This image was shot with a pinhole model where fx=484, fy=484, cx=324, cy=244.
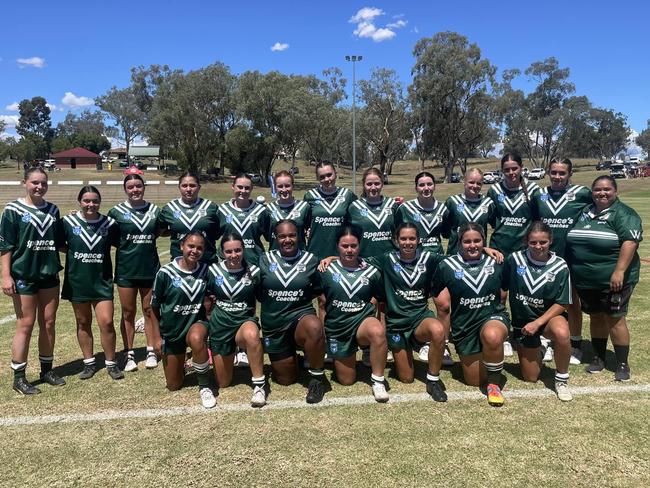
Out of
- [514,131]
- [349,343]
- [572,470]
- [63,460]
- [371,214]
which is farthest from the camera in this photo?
[514,131]

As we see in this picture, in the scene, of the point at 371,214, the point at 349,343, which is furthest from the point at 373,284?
the point at 371,214

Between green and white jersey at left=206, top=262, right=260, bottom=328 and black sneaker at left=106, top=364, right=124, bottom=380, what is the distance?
3.81 feet

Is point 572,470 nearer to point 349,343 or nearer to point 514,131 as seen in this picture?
point 349,343

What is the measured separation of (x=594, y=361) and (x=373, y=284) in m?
2.36

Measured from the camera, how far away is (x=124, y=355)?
5.45 metres

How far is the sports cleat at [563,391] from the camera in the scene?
411 centimetres

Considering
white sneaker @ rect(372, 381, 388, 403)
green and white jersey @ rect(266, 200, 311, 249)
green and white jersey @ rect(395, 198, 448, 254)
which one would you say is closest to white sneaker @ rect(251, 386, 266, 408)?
white sneaker @ rect(372, 381, 388, 403)

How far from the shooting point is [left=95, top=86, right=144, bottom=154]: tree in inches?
3438

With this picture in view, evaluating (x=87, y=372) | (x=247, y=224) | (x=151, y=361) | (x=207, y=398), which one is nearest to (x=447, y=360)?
(x=207, y=398)

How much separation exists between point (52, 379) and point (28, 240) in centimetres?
135

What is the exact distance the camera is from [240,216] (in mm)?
5312

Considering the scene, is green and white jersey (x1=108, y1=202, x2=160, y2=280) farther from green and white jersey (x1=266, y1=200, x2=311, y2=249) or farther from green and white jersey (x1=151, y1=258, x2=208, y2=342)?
green and white jersey (x1=266, y1=200, x2=311, y2=249)

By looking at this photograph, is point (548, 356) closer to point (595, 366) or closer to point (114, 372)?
point (595, 366)

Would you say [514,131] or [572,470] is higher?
[514,131]
